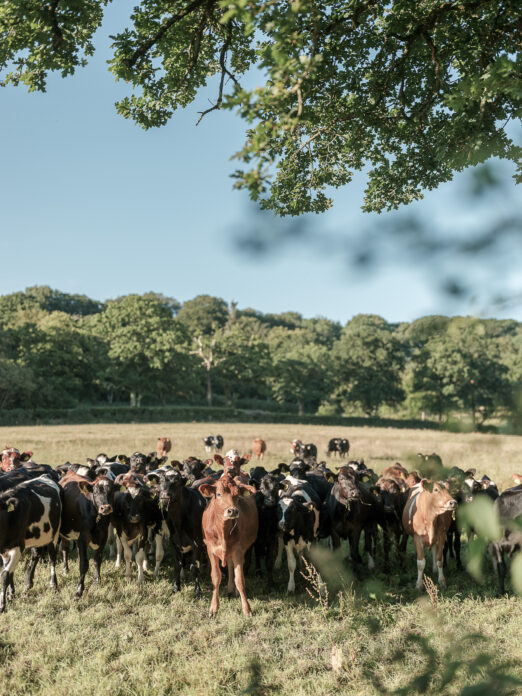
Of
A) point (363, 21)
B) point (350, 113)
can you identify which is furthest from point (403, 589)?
point (363, 21)

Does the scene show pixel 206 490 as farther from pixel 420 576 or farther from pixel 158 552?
pixel 420 576

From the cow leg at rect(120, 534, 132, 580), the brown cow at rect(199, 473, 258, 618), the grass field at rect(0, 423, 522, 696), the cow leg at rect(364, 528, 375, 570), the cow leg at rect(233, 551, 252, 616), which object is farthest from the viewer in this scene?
the cow leg at rect(364, 528, 375, 570)

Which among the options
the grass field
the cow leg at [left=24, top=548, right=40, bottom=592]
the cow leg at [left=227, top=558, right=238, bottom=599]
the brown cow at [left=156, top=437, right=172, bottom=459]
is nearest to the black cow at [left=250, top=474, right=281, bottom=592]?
the grass field

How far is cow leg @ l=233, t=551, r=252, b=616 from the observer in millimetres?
6828

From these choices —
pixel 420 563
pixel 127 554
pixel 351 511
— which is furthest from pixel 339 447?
pixel 127 554

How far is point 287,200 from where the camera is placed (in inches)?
235

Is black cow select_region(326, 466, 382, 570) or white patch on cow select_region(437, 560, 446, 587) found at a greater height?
black cow select_region(326, 466, 382, 570)

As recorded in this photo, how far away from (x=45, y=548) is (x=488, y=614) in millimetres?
7393

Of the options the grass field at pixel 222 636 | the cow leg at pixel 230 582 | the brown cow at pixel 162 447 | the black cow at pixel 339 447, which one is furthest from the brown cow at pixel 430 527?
the black cow at pixel 339 447

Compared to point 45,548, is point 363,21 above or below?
above

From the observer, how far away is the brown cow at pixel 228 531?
23.1 feet

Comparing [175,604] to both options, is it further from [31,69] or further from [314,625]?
[31,69]

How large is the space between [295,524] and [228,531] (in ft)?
4.18

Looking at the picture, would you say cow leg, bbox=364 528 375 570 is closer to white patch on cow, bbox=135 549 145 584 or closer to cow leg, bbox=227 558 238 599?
cow leg, bbox=227 558 238 599
